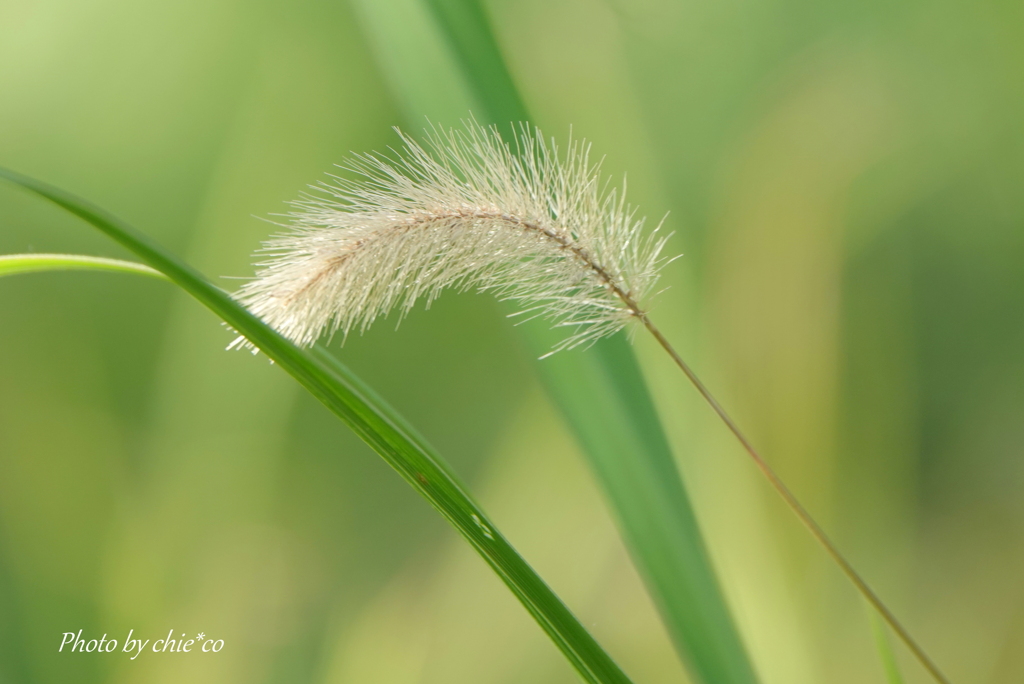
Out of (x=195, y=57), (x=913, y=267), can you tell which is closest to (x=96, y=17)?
(x=195, y=57)

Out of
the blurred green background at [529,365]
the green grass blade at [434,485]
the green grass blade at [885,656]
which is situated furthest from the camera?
the blurred green background at [529,365]

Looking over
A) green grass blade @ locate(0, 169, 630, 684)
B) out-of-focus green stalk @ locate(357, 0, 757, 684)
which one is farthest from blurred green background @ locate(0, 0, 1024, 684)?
green grass blade @ locate(0, 169, 630, 684)

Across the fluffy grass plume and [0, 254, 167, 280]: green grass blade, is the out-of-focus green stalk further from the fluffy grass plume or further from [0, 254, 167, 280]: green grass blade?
[0, 254, 167, 280]: green grass blade

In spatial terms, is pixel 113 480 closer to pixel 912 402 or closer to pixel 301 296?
pixel 301 296

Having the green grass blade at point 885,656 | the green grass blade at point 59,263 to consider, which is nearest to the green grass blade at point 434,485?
the green grass blade at point 59,263

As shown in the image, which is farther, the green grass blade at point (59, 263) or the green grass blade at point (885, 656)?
the green grass blade at point (885, 656)

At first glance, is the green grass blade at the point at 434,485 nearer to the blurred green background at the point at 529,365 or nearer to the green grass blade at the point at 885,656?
the green grass blade at the point at 885,656
